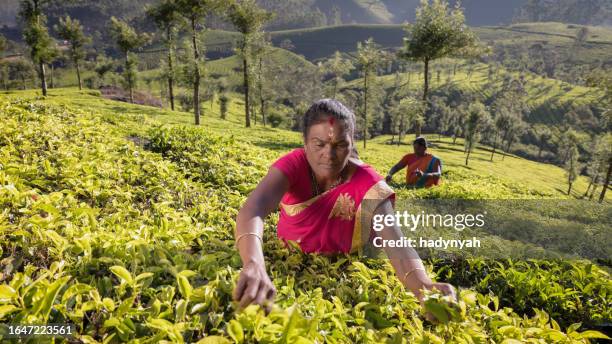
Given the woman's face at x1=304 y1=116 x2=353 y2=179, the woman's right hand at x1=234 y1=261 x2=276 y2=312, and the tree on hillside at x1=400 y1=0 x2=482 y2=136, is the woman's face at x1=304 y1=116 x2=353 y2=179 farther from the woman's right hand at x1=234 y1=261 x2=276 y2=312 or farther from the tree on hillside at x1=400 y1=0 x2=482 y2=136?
the tree on hillside at x1=400 y1=0 x2=482 y2=136

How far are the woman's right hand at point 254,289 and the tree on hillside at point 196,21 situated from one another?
33.4 m

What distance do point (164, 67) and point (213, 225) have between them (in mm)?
47516

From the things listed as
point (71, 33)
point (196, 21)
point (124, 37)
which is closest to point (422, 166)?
point (196, 21)

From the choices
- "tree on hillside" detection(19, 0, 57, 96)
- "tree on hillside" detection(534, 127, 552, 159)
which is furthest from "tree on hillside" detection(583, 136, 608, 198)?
"tree on hillside" detection(19, 0, 57, 96)

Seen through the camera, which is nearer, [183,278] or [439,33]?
[183,278]

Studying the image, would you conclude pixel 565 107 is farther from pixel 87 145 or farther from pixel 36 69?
pixel 36 69

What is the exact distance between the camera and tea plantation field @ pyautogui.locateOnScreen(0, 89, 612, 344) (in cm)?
204

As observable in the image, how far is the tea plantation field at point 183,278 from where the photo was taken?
2.04 metres

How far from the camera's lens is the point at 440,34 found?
86.7 feet

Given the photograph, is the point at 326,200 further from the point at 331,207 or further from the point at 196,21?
the point at 196,21

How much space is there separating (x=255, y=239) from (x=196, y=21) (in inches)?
1411

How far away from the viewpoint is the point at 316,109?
3.31 meters

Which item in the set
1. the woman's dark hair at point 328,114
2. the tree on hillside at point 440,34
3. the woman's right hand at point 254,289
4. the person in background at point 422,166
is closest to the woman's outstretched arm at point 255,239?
the woman's right hand at point 254,289

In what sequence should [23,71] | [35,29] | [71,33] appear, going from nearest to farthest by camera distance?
[35,29] → [71,33] → [23,71]
